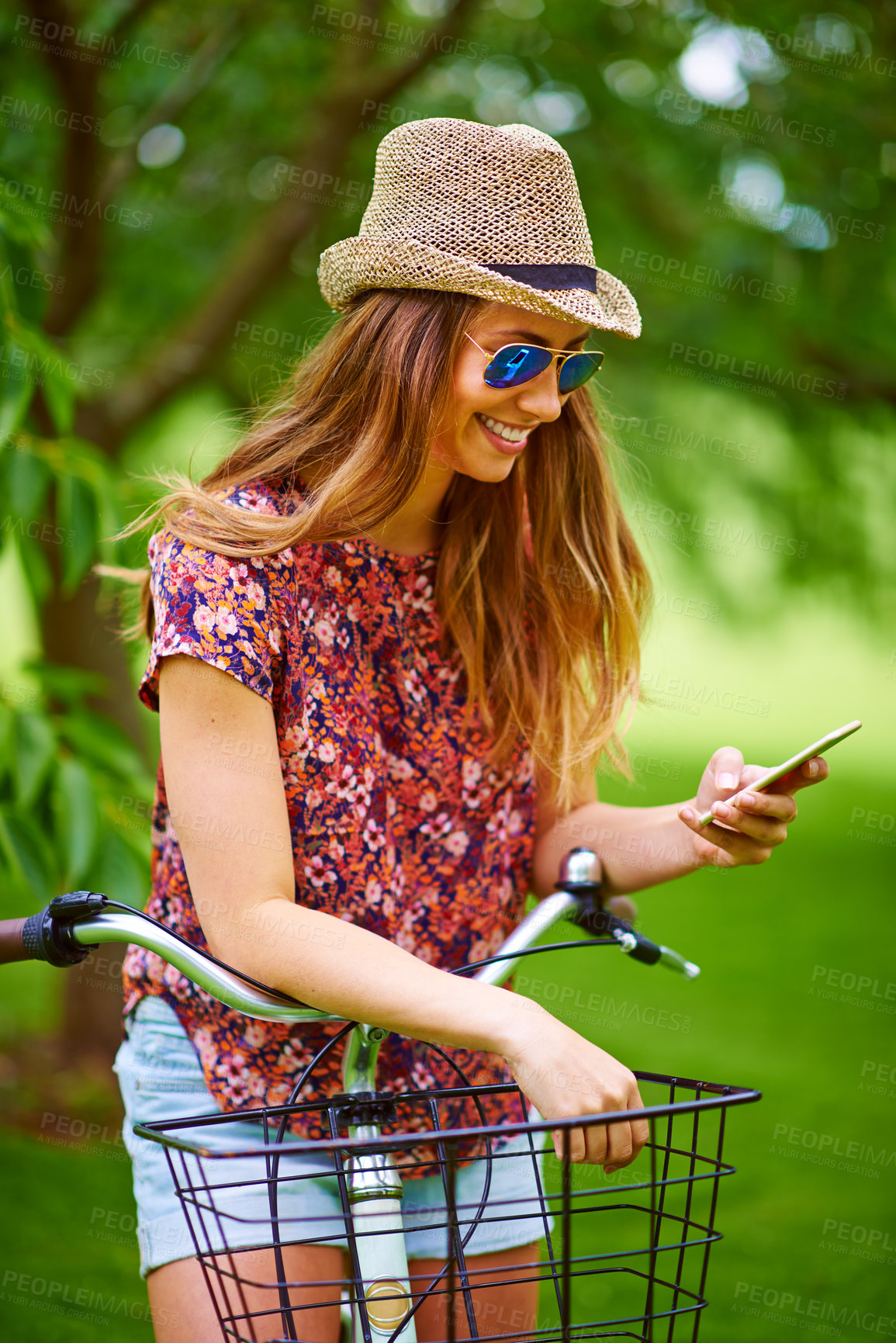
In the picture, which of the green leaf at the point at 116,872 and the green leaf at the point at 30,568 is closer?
the green leaf at the point at 30,568

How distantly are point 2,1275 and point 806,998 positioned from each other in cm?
452

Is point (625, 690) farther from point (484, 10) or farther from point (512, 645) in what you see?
point (484, 10)

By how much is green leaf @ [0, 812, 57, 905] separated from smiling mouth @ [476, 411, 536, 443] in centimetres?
121

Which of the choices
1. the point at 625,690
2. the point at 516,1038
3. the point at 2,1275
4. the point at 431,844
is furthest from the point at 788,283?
the point at 2,1275

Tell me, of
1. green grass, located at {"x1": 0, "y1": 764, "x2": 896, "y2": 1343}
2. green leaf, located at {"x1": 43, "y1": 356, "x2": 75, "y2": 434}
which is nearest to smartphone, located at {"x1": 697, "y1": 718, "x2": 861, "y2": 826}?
green leaf, located at {"x1": 43, "y1": 356, "x2": 75, "y2": 434}

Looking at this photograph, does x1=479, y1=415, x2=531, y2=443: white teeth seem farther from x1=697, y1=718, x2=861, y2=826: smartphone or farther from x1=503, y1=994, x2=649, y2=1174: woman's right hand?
x1=503, y1=994, x2=649, y2=1174: woman's right hand

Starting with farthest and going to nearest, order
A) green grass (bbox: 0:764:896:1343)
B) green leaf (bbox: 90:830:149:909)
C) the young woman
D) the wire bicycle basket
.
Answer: green grass (bbox: 0:764:896:1343)
green leaf (bbox: 90:830:149:909)
the young woman
the wire bicycle basket

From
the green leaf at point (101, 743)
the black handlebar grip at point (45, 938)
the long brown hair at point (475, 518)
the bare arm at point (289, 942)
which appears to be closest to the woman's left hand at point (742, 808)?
the long brown hair at point (475, 518)

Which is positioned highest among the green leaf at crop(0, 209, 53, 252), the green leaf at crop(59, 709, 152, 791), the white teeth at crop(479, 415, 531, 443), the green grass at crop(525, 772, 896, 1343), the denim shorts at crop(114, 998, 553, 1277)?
the green leaf at crop(0, 209, 53, 252)

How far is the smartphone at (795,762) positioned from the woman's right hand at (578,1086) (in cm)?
41

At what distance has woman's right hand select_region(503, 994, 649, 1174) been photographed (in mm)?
1319

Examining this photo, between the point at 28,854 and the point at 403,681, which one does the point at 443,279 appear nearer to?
the point at 403,681

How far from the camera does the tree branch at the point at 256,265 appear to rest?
4.04 metres

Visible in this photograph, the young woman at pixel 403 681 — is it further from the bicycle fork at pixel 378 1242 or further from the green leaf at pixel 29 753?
the green leaf at pixel 29 753
